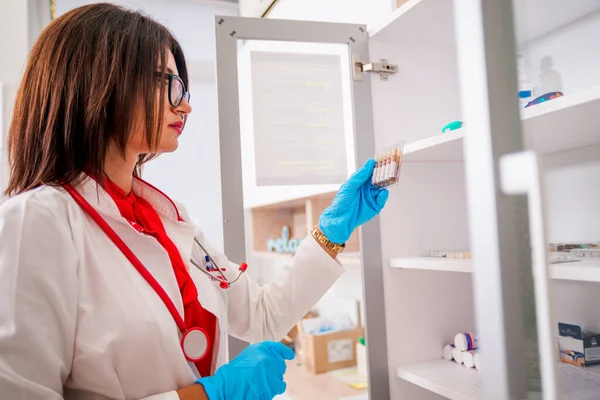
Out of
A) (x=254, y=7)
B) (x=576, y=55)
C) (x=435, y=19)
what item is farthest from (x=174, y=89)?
(x=254, y=7)

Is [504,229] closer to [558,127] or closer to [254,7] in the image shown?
[558,127]

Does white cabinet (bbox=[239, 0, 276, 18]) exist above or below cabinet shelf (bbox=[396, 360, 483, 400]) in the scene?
above

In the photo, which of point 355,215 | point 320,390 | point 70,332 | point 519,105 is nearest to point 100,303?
point 70,332

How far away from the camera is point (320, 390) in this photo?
195cm

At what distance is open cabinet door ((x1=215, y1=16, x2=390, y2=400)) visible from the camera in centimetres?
121

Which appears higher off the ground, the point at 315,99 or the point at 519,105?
the point at 315,99

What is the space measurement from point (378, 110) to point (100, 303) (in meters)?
0.91

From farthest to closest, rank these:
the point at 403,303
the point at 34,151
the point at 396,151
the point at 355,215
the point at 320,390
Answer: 1. the point at 320,390
2. the point at 403,303
3. the point at 355,215
4. the point at 396,151
5. the point at 34,151

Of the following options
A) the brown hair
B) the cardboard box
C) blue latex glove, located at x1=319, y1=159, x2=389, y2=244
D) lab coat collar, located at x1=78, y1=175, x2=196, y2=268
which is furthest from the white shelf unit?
the cardboard box

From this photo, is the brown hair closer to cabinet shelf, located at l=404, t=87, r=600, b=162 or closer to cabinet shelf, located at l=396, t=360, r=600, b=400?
cabinet shelf, located at l=404, t=87, r=600, b=162

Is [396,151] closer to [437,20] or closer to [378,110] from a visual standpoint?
[378,110]

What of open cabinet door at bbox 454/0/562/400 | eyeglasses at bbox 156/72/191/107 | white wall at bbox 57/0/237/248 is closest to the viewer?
open cabinet door at bbox 454/0/562/400

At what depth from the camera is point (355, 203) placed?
118cm

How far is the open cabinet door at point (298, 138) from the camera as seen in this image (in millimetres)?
1211
